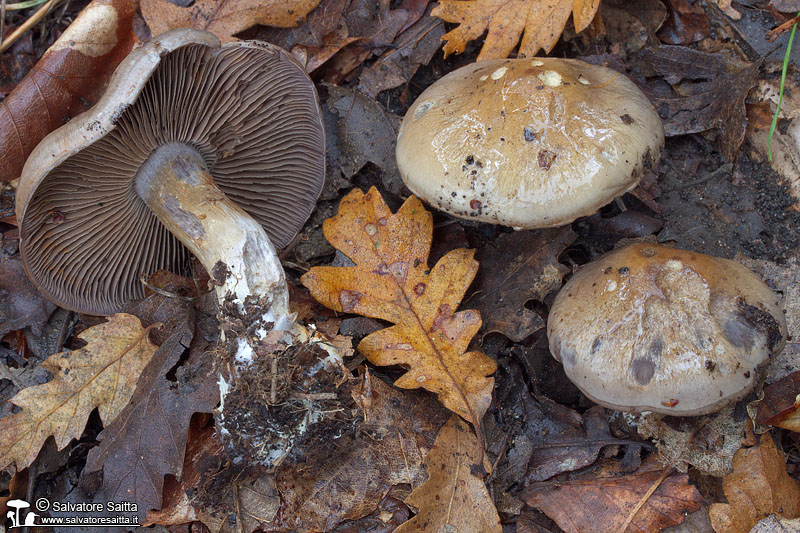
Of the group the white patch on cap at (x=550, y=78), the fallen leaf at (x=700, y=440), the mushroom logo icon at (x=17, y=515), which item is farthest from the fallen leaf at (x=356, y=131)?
the mushroom logo icon at (x=17, y=515)

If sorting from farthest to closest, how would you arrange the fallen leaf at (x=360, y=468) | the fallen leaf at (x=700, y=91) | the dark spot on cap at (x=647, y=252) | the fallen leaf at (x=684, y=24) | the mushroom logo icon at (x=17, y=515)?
the fallen leaf at (x=684, y=24) < the fallen leaf at (x=700, y=91) < the mushroom logo icon at (x=17, y=515) < the fallen leaf at (x=360, y=468) < the dark spot on cap at (x=647, y=252)

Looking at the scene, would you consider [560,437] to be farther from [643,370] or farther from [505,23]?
[505,23]

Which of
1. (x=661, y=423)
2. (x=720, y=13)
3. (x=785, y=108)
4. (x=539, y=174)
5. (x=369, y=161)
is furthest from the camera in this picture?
(x=369, y=161)

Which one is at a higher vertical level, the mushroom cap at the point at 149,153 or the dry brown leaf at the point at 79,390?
the mushroom cap at the point at 149,153

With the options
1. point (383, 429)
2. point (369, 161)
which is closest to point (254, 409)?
point (383, 429)

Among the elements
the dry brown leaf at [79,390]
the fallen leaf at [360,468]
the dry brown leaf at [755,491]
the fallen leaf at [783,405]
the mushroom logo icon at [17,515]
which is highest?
the dry brown leaf at [79,390]

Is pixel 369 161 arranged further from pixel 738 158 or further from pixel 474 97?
pixel 738 158

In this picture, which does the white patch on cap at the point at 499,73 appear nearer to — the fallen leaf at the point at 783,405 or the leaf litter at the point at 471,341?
the leaf litter at the point at 471,341
